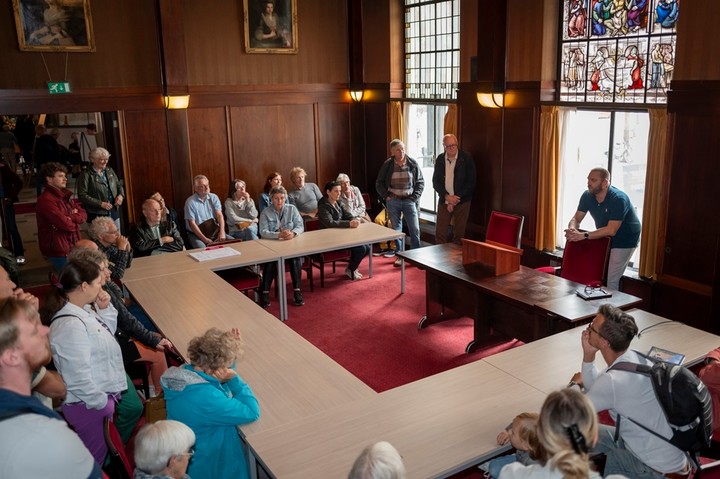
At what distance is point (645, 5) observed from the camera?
6074 mm

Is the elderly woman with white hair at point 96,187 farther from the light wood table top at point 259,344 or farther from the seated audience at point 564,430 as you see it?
the seated audience at point 564,430

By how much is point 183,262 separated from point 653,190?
468 centimetres

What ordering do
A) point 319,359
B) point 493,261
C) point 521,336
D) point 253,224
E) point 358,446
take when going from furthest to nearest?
point 253,224, point 493,261, point 521,336, point 319,359, point 358,446

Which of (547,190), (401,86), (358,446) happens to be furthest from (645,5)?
(358,446)

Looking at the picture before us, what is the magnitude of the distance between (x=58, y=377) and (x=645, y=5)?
596 centimetres

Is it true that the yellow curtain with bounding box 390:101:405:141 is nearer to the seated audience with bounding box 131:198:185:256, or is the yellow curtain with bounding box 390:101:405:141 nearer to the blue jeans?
the blue jeans

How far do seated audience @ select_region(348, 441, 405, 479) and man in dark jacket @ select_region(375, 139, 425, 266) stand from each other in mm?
6307

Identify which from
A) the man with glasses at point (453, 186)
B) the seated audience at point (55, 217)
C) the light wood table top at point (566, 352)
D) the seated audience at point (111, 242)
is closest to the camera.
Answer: the light wood table top at point (566, 352)

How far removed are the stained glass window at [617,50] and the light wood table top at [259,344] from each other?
4.27 m

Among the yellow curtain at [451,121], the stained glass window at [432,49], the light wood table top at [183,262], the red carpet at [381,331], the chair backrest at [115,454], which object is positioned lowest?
the red carpet at [381,331]

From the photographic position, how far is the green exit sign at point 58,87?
302 inches

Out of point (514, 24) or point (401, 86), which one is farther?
point (401, 86)

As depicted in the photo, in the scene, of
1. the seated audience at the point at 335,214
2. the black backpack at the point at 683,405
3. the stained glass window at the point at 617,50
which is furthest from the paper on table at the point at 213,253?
the black backpack at the point at 683,405

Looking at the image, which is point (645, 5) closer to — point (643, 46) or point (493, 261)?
point (643, 46)
